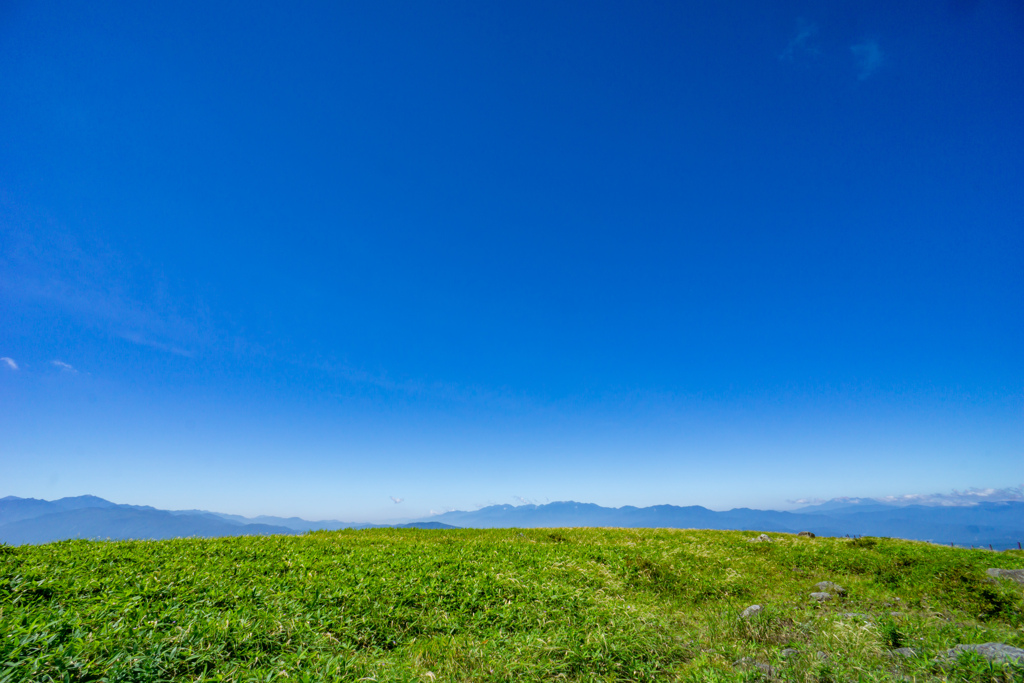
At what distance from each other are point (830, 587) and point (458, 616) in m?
15.6

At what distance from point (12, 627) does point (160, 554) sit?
26.6 feet

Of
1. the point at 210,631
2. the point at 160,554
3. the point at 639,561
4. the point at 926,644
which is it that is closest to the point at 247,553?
the point at 160,554

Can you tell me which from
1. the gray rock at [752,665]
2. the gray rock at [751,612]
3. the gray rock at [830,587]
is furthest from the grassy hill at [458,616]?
the gray rock at [751,612]

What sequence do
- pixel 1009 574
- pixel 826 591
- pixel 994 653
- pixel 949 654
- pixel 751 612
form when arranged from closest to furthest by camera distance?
1. pixel 994 653
2. pixel 949 654
3. pixel 751 612
4. pixel 1009 574
5. pixel 826 591

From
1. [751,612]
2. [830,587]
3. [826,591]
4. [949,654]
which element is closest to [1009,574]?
[830,587]

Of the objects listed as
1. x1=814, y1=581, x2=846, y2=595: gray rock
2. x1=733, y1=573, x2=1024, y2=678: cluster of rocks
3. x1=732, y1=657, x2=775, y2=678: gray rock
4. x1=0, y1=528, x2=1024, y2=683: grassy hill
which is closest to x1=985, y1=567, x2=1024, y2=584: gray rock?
x1=0, y1=528, x2=1024, y2=683: grassy hill

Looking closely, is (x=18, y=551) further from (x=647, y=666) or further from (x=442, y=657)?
(x=647, y=666)

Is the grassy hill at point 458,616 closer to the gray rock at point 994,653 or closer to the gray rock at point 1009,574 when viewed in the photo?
the gray rock at point 994,653

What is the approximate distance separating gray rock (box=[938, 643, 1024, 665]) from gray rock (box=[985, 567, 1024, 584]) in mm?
13521

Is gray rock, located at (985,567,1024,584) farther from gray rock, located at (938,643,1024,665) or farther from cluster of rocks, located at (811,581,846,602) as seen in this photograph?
gray rock, located at (938,643,1024,665)

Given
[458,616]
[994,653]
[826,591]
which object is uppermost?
[994,653]

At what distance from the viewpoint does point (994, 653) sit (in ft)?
23.4

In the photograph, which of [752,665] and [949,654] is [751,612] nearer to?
[752,665]

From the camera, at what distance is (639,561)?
57.8ft
